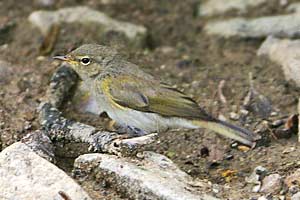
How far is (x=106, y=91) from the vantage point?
7523mm

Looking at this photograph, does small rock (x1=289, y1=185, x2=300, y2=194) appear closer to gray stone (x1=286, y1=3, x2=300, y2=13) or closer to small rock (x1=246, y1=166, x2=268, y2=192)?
small rock (x1=246, y1=166, x2=268, y2=192)

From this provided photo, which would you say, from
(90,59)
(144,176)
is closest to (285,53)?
(90,59)

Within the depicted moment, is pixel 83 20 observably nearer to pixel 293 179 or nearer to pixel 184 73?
pixel 184 73

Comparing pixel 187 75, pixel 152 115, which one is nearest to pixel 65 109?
pixel 152 115

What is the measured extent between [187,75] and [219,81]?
1.27 ft

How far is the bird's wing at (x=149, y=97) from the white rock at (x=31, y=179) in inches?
60.5

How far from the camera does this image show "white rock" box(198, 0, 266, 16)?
31.6ft

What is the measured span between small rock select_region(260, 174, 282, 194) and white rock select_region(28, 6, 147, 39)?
10.2 ft

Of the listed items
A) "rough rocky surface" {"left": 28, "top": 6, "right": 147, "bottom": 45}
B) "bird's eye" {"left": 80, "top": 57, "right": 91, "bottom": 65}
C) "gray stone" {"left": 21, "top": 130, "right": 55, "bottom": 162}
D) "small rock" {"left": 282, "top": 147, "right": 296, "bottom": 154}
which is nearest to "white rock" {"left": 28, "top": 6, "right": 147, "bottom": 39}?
"rough rocky surface" {"left": 28, "top": 6, "right": 147, "bottom": 45}

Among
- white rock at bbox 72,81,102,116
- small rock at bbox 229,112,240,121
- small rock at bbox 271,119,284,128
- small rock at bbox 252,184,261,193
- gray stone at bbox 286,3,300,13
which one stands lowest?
white rock at bbox 72,81,102,116

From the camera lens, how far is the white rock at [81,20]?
29.3 feet

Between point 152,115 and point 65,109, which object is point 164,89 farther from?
point 65,109

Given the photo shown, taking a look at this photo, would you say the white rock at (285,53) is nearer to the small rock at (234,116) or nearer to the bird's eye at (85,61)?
the small rock at (234,116)

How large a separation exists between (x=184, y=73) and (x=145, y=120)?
128 cm
